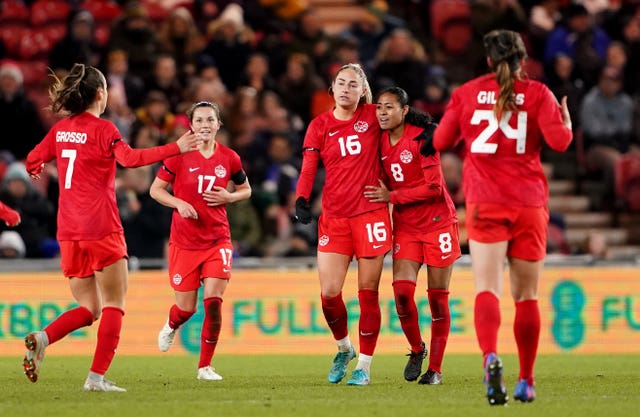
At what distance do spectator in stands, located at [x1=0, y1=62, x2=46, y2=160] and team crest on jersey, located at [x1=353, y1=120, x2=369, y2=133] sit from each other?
7.37m

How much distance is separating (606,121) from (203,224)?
9.24 metres

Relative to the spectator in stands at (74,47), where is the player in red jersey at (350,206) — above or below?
below

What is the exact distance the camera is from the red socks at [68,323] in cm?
1056

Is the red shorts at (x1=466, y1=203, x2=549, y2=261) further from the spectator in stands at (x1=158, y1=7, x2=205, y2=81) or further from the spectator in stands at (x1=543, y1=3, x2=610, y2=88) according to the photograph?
the spectator in stands at (x1=543, y1=3, x2=610, y2=88)

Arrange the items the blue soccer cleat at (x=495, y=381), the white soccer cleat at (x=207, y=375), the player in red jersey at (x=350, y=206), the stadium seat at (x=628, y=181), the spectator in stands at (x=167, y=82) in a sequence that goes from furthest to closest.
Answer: the stadium seat at (x=628, y=181) < the spectator in stands at (x=167, y=82) < the white soccer cleat at (x=207, y=375) < the player in red jersey at (x=350, y=206) < the blue soccer cleat at (x=495, y=381)

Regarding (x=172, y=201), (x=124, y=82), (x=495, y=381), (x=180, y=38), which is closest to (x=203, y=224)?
(x=172, y=201)

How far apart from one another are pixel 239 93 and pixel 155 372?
6.71 metres

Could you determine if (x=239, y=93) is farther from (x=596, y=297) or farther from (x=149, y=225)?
(x=596, y=297)

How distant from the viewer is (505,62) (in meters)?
9.20

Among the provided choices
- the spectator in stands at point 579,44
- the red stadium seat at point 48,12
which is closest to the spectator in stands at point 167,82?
the red stadium seat at point 48,12

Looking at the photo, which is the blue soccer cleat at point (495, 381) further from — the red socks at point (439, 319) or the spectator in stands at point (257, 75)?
the spectator in stands at point (257, 75)

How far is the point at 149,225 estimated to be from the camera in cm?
1625

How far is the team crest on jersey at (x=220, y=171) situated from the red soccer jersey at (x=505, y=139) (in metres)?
3.11

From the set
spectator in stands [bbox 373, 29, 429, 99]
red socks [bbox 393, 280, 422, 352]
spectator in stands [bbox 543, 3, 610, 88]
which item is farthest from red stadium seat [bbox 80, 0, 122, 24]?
red socks [bbox 393, 280, 422, 352]
